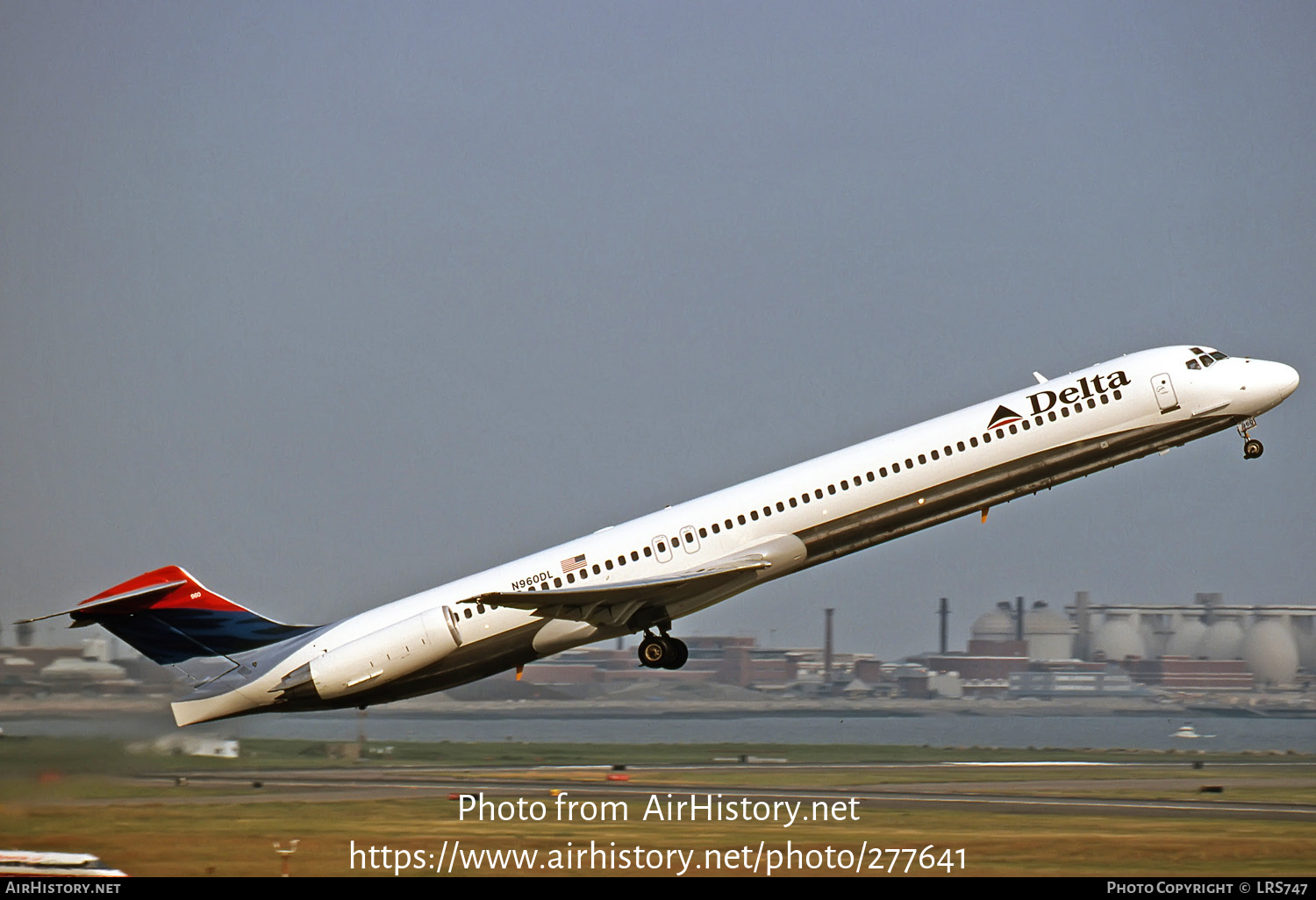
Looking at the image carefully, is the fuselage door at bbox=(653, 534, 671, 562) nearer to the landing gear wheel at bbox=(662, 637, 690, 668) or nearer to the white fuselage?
the white fuselage

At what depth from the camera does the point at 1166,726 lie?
86438mm

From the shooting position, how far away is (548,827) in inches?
1526

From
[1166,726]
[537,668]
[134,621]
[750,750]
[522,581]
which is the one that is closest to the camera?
[522,581]

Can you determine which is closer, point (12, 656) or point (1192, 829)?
point (1192, 829)

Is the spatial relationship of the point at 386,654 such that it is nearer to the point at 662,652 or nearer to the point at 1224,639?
the point at 662,652

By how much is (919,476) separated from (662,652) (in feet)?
26.0

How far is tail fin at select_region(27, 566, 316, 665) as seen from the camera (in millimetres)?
39125

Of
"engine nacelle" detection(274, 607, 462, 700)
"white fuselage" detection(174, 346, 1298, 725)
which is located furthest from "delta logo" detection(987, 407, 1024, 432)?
"engine nacelle" detection(274, 607, 462, 700)

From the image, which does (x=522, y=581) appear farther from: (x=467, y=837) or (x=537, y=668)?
(x=537, y=668)

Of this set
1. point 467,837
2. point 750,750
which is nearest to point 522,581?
point 467,837

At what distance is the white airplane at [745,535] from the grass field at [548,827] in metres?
3.46

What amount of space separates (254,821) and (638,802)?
10.7m

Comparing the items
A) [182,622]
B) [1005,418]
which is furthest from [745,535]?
[182,622]
